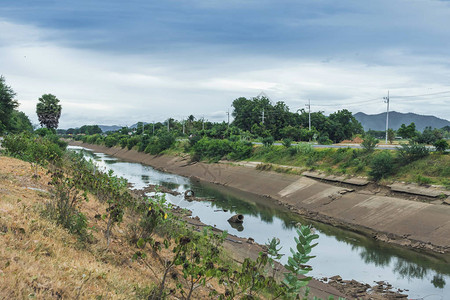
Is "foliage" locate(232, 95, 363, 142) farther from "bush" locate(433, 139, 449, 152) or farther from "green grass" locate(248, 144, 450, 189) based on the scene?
"bush" locate(433, 139, 449, 152)

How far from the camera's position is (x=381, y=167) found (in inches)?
1227

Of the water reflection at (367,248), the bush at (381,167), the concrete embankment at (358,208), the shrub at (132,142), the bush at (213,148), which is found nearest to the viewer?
the water reflection at (367,248)

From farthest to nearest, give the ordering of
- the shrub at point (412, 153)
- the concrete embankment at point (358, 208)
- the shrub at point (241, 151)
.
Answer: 1. the shrub at point (241, 151)
2. the shrub at point (412, 153)
3. the concrete embankment at point (358, 208)

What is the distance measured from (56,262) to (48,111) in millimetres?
64576

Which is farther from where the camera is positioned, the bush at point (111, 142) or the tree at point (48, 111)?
the bush at point (111, 142)

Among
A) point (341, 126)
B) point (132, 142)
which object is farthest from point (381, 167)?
point (132, 142)

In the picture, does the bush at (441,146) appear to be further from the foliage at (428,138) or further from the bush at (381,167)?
the foliage at (428,138)

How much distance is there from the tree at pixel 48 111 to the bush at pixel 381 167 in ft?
177

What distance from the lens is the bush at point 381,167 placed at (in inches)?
1224

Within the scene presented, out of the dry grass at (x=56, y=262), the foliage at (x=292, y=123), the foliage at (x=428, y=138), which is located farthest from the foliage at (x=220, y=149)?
the dry grass at (x=56, y=262)

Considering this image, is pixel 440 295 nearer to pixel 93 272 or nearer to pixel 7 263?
pixel 93 272

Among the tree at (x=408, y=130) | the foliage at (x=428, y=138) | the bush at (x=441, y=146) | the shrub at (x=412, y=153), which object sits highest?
the tree at (x=408, y=130)

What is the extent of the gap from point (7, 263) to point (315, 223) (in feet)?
78.5

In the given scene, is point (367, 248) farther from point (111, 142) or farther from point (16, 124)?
point (111, 142)
